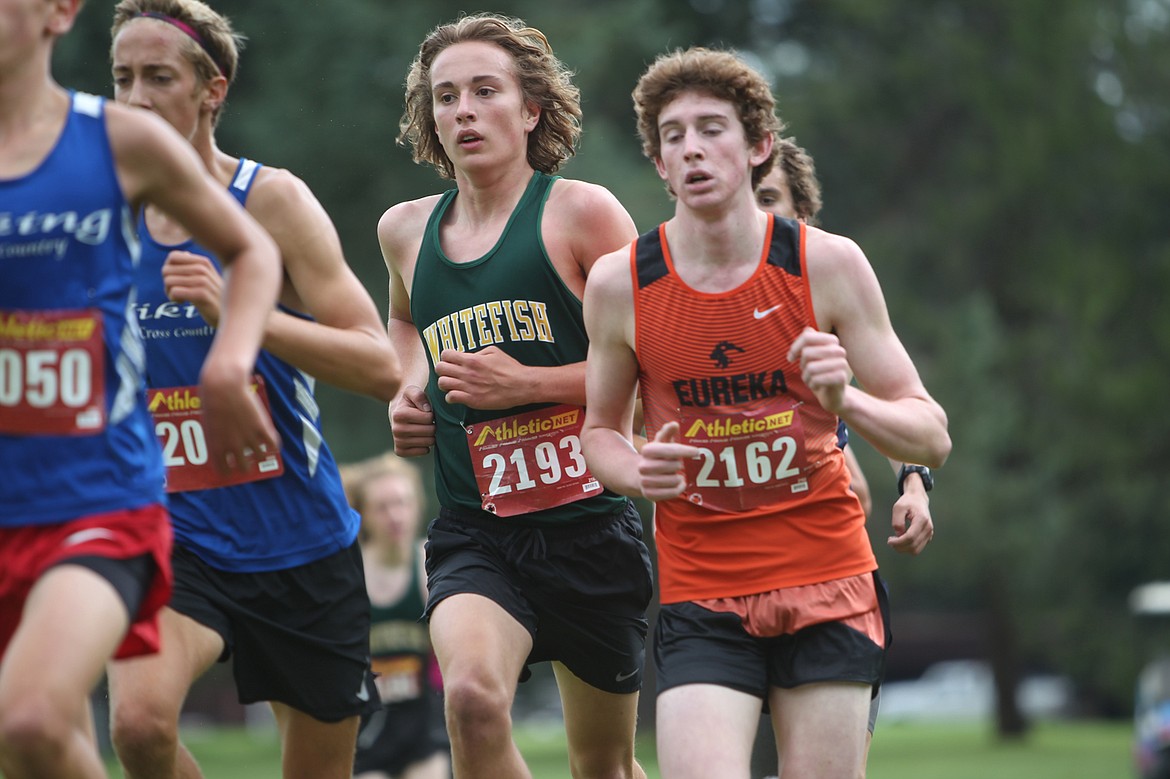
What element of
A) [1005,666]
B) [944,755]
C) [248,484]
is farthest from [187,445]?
[1005,666]

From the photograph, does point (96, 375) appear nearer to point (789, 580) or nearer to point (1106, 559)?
point (789, 580)

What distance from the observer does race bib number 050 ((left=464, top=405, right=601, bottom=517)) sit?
5789 millimetres

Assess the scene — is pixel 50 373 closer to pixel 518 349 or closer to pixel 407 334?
pixel 518 349

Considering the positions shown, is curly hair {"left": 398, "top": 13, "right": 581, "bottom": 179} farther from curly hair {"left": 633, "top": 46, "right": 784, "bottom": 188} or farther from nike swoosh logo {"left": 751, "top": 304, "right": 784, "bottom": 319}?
nike swoosh logo {"left": 751, "top": 304, "right": 784, "bottom": 319}

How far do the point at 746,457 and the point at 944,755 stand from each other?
24.9 metres

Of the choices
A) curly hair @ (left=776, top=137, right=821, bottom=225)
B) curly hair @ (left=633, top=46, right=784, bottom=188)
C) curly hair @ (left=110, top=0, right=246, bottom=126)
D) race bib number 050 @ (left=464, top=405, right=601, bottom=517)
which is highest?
curly hair @ (left=110, top=0, right=246, bottom=126)

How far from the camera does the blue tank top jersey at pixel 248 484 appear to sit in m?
5.27

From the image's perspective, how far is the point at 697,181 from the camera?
507cm

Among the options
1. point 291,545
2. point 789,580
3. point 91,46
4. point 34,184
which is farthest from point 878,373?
point 91,46

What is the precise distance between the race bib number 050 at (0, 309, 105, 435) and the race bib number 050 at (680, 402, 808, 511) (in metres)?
1.76

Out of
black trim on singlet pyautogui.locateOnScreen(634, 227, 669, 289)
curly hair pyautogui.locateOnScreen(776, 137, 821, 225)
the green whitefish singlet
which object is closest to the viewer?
black trim on singlet pyautogui.locateOnScreen(634, 227, 669, 289)

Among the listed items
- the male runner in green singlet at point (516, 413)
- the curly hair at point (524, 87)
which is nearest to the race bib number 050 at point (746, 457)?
the male runner in green singlet at point (516, 413)

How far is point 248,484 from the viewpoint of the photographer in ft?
17.6

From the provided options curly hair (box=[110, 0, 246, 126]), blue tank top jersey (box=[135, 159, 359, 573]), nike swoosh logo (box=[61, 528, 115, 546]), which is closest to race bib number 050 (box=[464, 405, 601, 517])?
blue tank top jersey (box=[135, 159, 359, 573])
